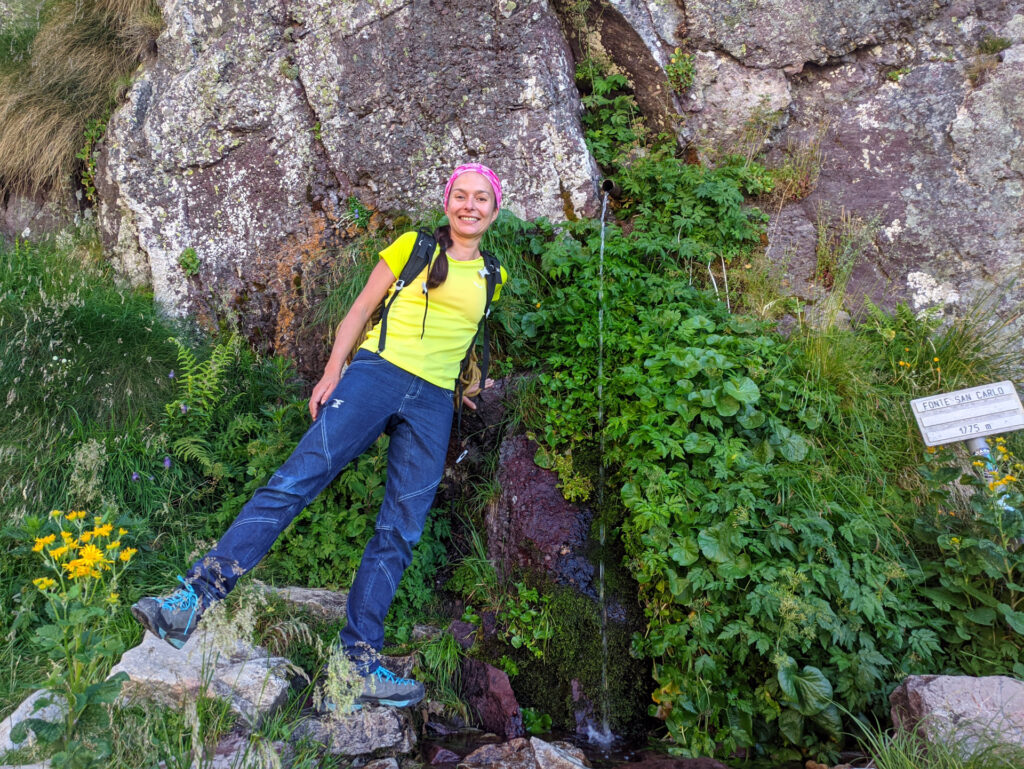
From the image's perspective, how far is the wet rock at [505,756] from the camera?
3.30 m

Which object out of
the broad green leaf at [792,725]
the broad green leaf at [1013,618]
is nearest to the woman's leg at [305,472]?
the broad green leaf at [792,725]

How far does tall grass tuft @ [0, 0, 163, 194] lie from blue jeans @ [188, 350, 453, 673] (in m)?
4.49

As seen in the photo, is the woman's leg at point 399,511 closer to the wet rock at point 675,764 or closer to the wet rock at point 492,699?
the wet rock at point 492,699

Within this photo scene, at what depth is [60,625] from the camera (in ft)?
8.28

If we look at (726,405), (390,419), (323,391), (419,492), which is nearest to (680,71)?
(726,405)

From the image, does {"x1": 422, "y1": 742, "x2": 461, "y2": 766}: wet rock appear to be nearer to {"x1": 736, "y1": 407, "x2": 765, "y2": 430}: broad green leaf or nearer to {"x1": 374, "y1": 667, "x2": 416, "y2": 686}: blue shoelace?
{"x1": 374, "y1": 667, "x2": 416, "y2": 686}: blue shoelace

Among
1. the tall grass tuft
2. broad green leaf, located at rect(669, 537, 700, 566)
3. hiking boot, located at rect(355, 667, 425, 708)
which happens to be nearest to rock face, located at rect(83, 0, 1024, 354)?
the tall grass tuft

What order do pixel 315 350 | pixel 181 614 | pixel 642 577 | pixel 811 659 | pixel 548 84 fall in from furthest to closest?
pixel 548 84 → pixel 315 350 → pixel 642 577 → pixel 811 659 → pixel 181 614

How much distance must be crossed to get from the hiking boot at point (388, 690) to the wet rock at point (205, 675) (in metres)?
0.38

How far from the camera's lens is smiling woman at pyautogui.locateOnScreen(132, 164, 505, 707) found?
3.26 meters

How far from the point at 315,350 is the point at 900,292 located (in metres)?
4.65

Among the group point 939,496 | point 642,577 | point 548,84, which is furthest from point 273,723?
point 548,84

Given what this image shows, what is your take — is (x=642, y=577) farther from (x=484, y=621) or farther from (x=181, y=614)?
(x=181, y=614)

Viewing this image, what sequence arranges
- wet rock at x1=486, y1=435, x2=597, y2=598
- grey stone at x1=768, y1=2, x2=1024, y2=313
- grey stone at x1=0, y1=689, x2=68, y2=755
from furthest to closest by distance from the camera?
grey stone at x1=768, y1=2, x2=1024, y2=313 < wet rock at x1=486, y1=435, x2=597, y2=598 < grey stone at x1=0, y1=689, x2=68, y2=755
